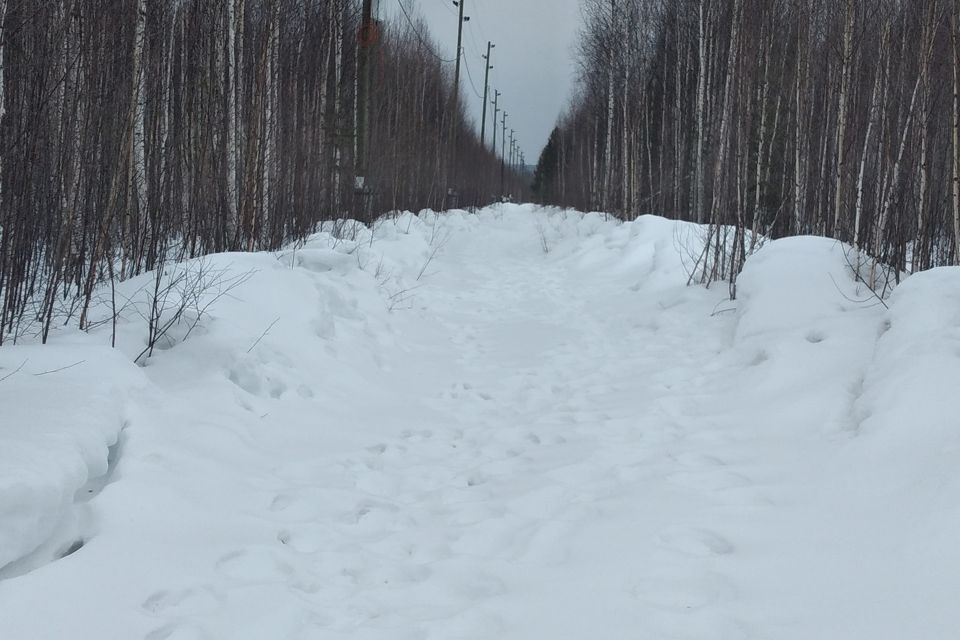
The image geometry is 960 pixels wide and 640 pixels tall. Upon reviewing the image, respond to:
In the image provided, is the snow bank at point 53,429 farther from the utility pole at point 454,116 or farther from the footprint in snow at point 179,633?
the utility pole at point 454,116

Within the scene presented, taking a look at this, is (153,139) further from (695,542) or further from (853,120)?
(853,120)

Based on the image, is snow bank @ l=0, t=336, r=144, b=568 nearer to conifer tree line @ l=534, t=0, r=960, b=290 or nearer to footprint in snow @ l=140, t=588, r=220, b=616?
footprint in snow @ l=140, t=588, r=220, b=616

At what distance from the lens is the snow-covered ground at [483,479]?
194 cm

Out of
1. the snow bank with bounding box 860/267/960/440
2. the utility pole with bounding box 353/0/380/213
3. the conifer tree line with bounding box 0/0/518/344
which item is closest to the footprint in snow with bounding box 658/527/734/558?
the snow bank with bounding box 860/267/960/440

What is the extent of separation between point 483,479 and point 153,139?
3.71 m

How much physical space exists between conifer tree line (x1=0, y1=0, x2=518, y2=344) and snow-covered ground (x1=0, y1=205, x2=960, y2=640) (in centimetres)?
60

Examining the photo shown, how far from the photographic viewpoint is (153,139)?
502 cm

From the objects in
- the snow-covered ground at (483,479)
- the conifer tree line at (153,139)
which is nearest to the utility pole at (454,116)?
the conifer tree line at (153,139)

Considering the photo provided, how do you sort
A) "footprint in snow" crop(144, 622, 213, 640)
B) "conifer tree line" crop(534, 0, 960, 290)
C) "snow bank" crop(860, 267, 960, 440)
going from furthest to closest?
1. "conifer tree line" crop(534, 0, 960, 290)
2. "snow bank" crop(860, 267, 960, 440)
3. "footprint in snow" crop(144, 622, 213, 640)

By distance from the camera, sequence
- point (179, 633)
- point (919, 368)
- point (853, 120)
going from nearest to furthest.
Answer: point (179, 633) → point (919, 368) → point (853, 120)

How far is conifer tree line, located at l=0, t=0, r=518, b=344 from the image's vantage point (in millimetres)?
3643

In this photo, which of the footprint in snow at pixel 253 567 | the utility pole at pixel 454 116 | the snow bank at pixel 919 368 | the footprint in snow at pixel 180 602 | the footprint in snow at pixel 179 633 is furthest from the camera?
the utility pole at pixel 454 116

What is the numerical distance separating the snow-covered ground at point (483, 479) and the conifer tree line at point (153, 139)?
596 mm

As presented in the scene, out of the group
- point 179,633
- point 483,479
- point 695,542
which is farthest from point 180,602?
point 695,542
